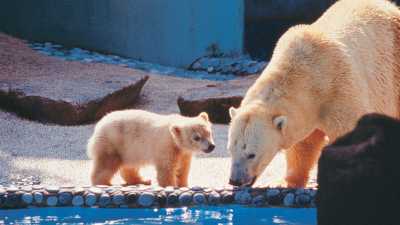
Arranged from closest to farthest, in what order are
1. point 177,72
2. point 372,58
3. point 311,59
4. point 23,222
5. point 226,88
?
point 23,222, point 311,59, point 372,58, point 226,88, point 177,72

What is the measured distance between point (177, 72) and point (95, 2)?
1.70 m

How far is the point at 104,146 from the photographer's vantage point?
651cm

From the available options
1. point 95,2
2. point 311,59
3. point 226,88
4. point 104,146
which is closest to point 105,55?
point 95,2

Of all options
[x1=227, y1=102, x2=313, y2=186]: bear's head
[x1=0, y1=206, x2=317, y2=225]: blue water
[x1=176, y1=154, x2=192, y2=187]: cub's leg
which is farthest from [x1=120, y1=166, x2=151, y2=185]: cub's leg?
[x1=227, y1=102, x2=313, y2=186]: bear's head

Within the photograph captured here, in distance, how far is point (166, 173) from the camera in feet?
20.5

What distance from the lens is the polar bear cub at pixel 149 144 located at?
6.26 meters

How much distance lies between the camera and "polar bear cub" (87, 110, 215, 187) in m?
6.26

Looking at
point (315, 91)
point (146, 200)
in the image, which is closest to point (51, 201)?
point (146, 200)

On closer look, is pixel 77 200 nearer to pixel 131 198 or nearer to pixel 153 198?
pixel 131 198

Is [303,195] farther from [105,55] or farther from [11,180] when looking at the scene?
[105,55]

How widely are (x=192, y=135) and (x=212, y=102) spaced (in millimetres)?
2481

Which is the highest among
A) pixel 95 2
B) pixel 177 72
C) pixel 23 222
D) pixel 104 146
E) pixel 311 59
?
pixel 95 2

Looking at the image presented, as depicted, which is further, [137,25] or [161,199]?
[137,25]

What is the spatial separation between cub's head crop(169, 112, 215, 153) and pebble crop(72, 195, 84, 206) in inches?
35.6
